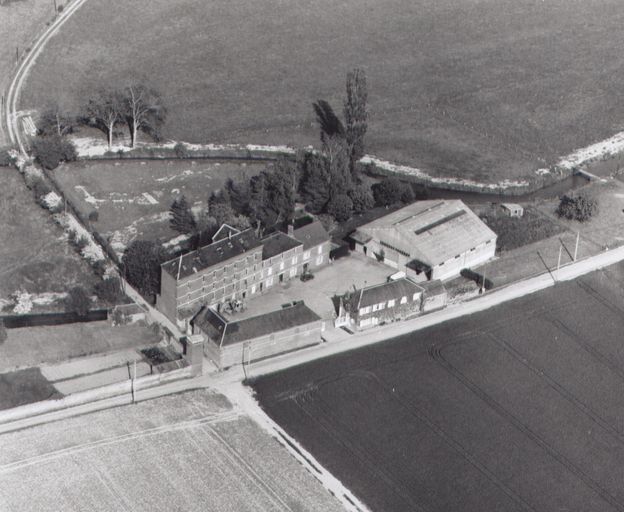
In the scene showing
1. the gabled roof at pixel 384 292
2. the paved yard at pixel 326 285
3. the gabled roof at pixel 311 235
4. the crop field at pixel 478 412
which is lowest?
the crop field at pixel 478 412

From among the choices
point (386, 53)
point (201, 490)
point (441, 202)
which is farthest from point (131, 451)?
point (386, 53)

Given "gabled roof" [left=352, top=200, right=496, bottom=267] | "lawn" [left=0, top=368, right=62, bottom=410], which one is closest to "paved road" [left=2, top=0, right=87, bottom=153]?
"gabled roof" [left=352, top=200, right=496, bottom=267]

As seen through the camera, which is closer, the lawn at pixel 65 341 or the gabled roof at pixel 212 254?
the lawn at pixel 65 341

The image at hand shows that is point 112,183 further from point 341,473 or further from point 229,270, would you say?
point 341,473

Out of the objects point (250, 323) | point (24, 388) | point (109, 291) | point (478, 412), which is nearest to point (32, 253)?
point (109, 291)

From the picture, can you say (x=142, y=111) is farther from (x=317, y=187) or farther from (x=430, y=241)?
(x=430, y=241)

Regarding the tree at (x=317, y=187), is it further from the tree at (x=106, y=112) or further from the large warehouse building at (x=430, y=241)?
the tree at (x=106, y=112)

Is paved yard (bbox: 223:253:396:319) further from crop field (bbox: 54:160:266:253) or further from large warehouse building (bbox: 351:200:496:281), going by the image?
crop field (bbox: 54:160:266:253)

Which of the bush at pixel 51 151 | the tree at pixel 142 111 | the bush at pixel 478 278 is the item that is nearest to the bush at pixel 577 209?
the bush at pixel 478 278

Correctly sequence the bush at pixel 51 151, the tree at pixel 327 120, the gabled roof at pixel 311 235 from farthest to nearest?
the tree at pixel 327 120 → the bush at pixel 51 151 → the gabled roof at pixel 311 235
